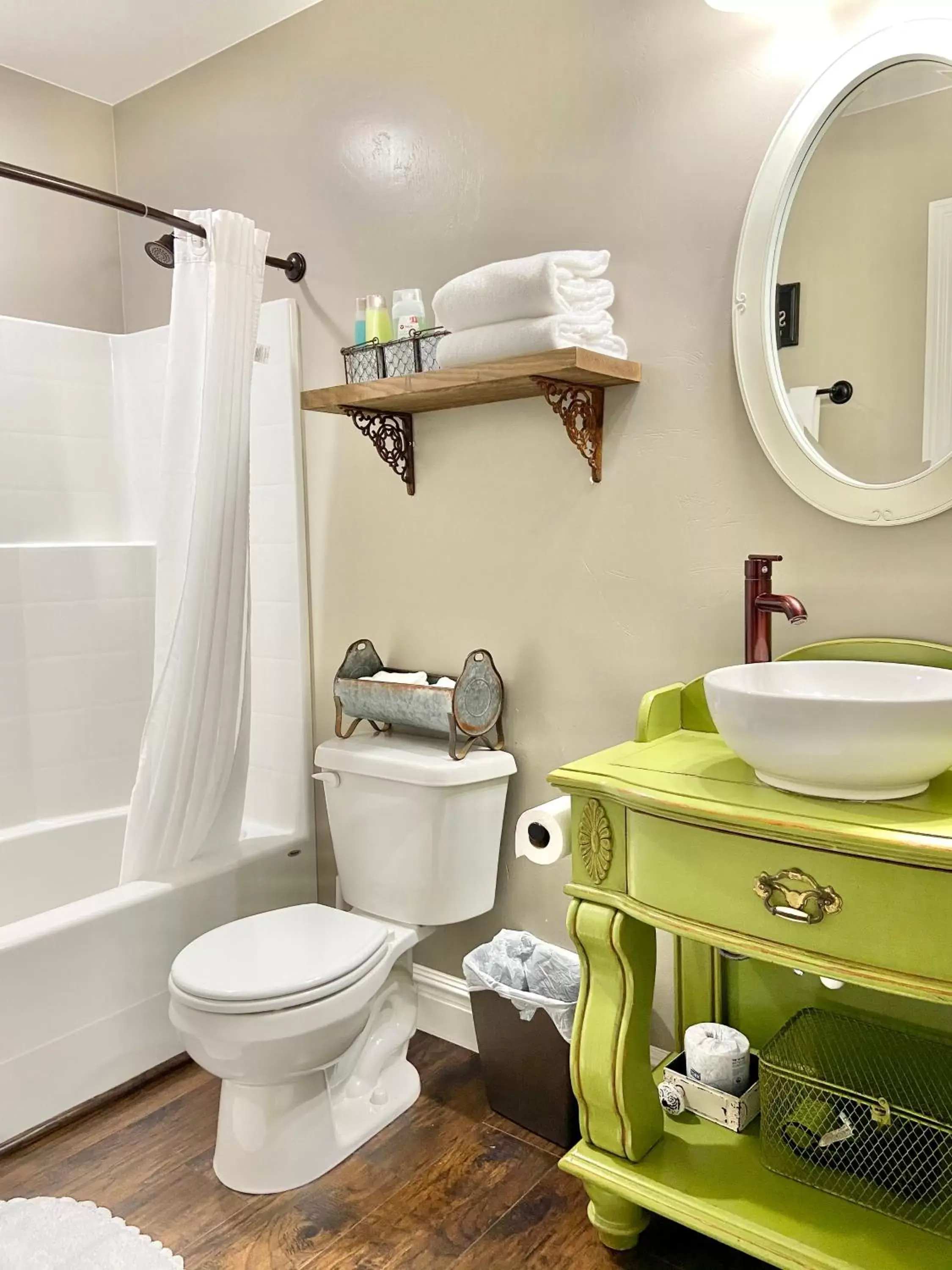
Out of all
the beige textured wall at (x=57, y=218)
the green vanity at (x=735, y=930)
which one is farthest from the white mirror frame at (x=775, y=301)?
the beige textured wall at (x=57, y=218)

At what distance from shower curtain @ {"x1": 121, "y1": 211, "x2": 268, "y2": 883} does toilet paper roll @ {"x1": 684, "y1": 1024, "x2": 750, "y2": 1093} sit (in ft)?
3.89

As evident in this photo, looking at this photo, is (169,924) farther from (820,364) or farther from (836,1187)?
(820,364)

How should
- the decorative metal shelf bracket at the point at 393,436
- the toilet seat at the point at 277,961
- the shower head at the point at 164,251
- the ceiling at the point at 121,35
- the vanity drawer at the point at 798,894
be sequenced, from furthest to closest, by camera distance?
the ceiling at the point at 121,35 → the decorative metal shelf bracket at the point at 393,436 → the shower head at the point at 164,251 → the toilet seat at the point at 277,961 → the vanity drawer at the point at 798,894

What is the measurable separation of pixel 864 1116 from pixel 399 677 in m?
1.27

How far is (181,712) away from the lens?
2.18 m

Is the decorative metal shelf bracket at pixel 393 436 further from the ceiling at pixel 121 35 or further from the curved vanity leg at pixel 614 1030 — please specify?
the curved vanity leg at pixel 614 1030

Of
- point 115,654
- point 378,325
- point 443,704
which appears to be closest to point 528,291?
point 378,325

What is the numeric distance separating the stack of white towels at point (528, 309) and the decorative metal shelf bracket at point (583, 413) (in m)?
0.09

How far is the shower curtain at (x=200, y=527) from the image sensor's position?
7.00 ft

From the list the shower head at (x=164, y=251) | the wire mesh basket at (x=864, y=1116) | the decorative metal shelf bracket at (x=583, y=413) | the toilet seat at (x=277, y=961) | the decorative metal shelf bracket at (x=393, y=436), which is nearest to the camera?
the wire mesh basket at (x=864, y=1116)

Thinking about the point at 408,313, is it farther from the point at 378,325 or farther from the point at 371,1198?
the point at 371,1198

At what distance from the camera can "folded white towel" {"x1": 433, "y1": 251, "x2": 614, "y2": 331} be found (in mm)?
1756

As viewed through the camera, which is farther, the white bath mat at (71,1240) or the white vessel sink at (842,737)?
the white bath mat at (71,1240)

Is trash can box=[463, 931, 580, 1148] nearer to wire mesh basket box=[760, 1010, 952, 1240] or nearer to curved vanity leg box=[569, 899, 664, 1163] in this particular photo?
curved vanity leg box=[569, 899, 664, 1163]
